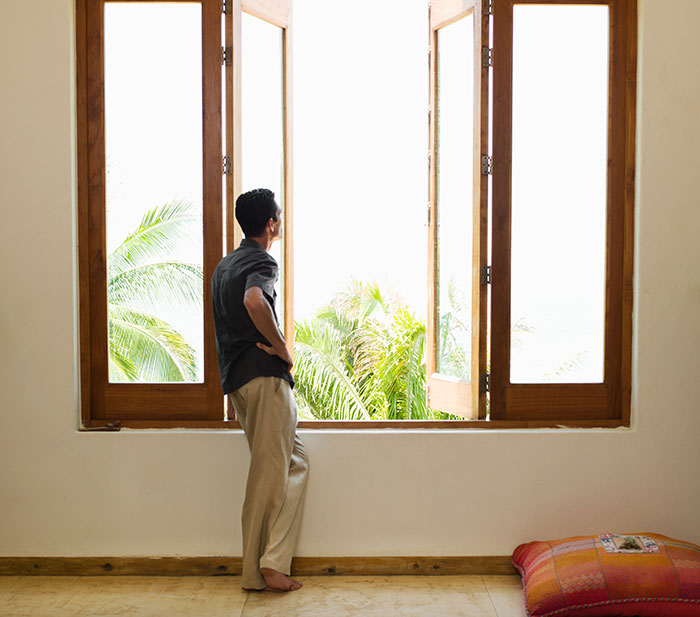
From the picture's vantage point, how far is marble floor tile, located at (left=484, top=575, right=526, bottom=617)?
8.84 ft

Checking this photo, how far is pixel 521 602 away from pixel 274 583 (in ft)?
3.20

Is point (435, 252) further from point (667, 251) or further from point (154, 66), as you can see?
point (154, 66)

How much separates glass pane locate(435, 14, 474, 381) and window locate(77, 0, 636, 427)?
0.21 ft

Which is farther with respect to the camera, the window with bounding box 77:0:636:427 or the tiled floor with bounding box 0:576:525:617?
the window with bounding box 77:0:636:427

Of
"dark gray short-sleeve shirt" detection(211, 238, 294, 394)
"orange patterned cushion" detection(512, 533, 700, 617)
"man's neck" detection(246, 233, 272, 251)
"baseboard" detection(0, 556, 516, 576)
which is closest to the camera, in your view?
"orange patterned cushion" detection(512, 533, 700, 617)

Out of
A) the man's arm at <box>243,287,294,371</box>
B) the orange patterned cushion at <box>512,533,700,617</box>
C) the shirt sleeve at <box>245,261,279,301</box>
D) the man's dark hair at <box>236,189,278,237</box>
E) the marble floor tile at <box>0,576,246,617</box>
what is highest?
the man's dark hair at <box>236,189,278,237</box>

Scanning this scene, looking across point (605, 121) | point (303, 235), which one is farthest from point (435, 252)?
point (303, 235)

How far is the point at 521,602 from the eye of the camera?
2.78 meters

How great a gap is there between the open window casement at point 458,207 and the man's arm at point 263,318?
90cm

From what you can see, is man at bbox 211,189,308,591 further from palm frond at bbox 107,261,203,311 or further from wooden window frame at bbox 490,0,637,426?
wooden window frame at bbox 490,0,637,426

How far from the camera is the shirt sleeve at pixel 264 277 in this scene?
8.98ft

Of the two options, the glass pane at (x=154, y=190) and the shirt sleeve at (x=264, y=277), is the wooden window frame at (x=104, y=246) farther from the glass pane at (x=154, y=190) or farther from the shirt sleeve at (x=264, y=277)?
the shirt sleeve at (x=264, y=277)

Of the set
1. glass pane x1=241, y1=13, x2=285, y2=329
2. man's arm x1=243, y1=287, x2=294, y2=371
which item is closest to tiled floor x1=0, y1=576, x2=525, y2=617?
man's arm x1=243, y1=287, x2=294, y2=371

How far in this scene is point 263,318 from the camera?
273 cm
